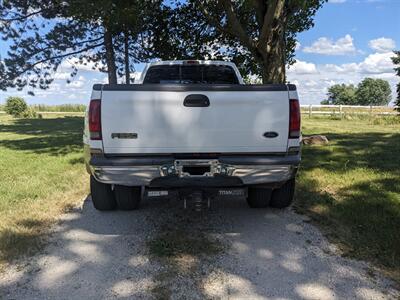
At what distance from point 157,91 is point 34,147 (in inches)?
379

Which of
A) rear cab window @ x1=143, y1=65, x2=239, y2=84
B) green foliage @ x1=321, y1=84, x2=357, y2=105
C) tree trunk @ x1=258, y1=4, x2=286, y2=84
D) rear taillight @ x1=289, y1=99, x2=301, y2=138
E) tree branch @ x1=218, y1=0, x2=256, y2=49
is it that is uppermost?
tree branch @ x1=218, y1=0, x2=256, y2=49

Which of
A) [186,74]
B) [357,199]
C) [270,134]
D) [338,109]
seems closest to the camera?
[270,134]

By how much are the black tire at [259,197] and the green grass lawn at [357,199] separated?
1.73 ft

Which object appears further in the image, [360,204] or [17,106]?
[17,106]

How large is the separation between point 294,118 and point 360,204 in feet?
6.57

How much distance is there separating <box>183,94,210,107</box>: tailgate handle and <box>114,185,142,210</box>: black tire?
1.46 meters

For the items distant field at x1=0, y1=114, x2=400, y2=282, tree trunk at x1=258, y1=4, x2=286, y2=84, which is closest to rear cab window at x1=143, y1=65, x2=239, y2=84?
distant field at x1=0, y1=114, x2=400, y2=282

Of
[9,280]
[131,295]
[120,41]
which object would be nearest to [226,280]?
[131,295]

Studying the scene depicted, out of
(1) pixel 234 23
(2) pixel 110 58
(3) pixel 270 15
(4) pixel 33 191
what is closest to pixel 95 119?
(4) pixel 33 191

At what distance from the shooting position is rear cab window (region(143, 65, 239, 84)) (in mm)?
7727

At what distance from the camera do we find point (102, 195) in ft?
18.6

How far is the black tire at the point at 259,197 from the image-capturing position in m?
5.72

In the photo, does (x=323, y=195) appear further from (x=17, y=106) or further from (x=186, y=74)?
(x=17, y=106)

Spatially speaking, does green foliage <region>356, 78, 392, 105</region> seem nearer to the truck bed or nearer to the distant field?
the distant field
